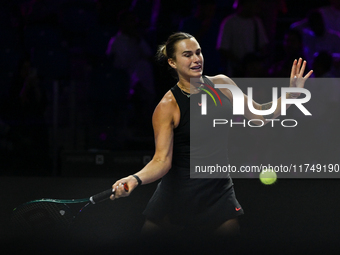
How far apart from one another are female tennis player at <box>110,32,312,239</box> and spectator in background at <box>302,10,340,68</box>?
293cm

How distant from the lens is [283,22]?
18.3 feet

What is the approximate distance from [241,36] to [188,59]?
292cm

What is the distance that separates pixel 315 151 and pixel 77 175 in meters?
2.46

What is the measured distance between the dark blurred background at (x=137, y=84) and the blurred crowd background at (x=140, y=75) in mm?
11

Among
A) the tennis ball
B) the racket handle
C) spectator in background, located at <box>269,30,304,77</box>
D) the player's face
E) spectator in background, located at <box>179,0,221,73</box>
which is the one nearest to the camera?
the racket handle

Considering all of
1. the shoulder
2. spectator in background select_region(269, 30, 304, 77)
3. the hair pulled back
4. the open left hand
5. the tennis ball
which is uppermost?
spectator in background select_region(269, 30, 304, 77)

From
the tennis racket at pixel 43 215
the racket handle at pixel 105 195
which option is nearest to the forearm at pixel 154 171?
the racket handle at pixel 105 195

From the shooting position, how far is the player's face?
2176 millimetres

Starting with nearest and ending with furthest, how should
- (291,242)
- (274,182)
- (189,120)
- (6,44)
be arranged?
(291,242) < (189,120) < (274,182) < (6,44)

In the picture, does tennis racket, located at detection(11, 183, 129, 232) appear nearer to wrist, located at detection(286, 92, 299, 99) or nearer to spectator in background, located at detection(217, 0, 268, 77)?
wrist, located at detection(286, 92, 299, 99)

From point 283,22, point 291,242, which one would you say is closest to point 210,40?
point 283,22

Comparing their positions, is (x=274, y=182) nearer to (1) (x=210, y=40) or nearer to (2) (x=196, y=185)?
(1) (x=210, y=40)

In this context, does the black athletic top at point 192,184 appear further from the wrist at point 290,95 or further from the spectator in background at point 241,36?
the spectator in background at point 241,36

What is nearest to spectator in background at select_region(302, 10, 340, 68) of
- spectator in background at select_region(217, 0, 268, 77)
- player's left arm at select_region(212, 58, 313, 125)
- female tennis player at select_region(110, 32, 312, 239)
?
spectator in background at select_region(217, 0, 268, 77)
